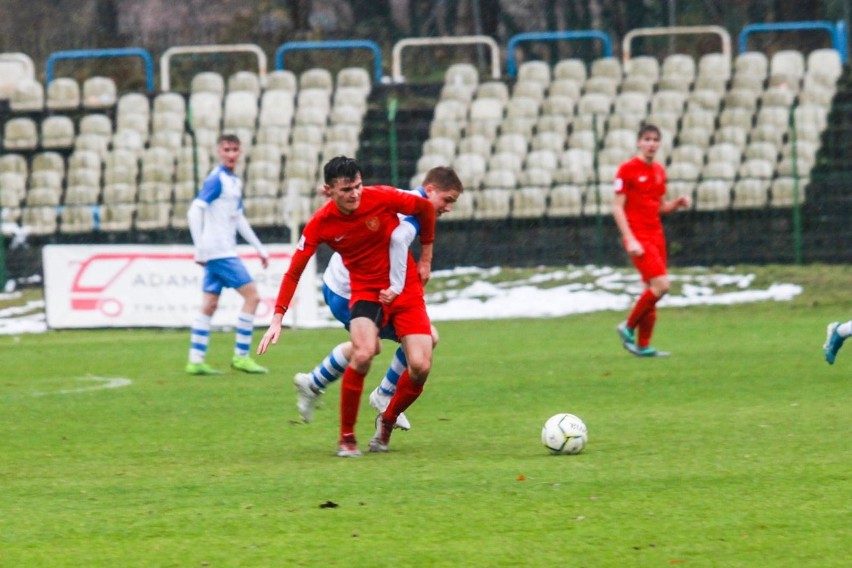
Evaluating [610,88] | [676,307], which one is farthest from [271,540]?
Result: [610,88]

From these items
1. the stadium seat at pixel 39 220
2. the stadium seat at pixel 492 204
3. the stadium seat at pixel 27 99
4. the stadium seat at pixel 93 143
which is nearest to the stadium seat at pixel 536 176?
the stadium seat at pixel 492 204

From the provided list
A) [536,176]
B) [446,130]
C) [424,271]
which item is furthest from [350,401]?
[446,130]

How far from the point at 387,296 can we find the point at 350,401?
62 cm

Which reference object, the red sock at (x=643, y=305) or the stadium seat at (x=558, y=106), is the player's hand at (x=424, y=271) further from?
the stadium seat at (x=558, y=106)

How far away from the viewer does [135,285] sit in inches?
727

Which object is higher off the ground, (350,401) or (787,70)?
(787,70)

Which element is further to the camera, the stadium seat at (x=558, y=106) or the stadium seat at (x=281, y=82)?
the stadium seat at (x=281, y=82)

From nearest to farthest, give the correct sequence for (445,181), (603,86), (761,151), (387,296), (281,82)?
(387,296) → (445,181) → (761,151) → (603,86) → (281,82)

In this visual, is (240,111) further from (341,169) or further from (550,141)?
(341,169)

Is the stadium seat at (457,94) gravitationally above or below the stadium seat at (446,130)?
above

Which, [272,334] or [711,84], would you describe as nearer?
[272,334]

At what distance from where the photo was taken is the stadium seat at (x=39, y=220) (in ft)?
75.0

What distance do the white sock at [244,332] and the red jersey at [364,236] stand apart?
5025 mm

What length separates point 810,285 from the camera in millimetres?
20922
